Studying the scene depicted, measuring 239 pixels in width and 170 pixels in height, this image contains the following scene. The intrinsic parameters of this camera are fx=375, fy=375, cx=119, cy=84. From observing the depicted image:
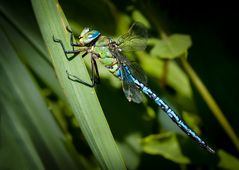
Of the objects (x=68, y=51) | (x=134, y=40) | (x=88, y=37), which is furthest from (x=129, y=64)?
(x=68, y=51)

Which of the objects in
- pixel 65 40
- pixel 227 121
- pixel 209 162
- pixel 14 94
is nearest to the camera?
pixel 65 40

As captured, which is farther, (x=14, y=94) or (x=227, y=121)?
(x=227, y=121)

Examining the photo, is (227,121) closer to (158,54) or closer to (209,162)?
(209,162)

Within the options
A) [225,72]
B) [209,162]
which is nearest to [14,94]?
[209,162]

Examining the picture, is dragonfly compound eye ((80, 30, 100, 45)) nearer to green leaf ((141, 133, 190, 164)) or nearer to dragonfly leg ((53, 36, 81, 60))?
dragonfly leg ((53, 36, 81, 60))

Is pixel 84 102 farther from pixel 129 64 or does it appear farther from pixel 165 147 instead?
pixel 165 147

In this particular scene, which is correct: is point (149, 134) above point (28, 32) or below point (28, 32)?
below

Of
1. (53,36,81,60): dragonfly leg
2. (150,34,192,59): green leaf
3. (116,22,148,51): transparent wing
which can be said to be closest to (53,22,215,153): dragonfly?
(116,22,148,51): transparent wing

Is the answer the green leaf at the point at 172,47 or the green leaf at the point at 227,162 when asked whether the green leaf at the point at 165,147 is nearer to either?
the green leaf at the point at 227,162
